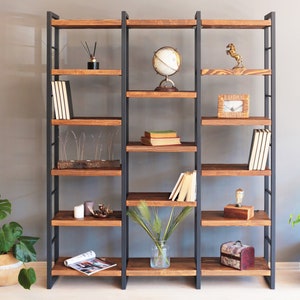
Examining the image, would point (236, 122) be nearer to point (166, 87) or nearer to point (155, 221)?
point (166, 87)

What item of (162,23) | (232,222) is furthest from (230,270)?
(162,23)

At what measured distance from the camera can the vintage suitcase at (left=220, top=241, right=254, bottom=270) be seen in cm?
348

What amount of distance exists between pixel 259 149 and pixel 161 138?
1.91ft

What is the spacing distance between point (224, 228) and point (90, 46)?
1.48 m

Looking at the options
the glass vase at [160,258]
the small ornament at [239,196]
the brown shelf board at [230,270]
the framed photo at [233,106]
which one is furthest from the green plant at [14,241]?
the framed photo at [233,106]

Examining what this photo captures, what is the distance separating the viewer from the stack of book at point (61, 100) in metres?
3.44

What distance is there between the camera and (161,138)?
3.46m

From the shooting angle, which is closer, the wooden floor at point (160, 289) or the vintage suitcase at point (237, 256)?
the wooden floor at point (160, 289)

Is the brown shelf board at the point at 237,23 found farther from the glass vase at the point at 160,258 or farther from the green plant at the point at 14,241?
the green plant at the point at 14,241

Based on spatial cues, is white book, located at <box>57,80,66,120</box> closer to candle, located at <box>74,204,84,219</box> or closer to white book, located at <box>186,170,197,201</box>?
candle, located at <box>74,204,84,219</box>

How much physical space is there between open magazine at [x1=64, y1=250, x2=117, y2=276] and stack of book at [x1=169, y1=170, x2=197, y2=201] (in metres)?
0.59

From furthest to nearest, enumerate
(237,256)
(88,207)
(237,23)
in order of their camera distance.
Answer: (88,207) < (237,256) < (237,23)

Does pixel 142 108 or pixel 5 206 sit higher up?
pixel 142 108

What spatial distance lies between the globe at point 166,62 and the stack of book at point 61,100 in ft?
1.79
